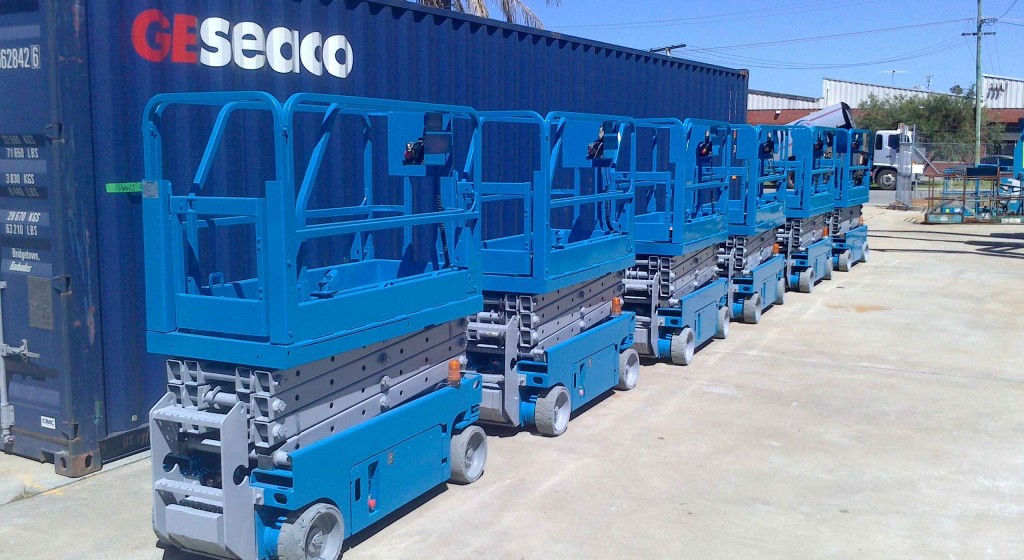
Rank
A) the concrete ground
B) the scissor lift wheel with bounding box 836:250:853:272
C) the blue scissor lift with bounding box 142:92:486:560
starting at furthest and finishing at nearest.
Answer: the scissor lift wheel with bounding box 836:250:853:272, the concrete ground, the blue scissor lift with bounding box 142:92:486:560

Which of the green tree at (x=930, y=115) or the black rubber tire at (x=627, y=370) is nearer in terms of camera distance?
the black rubber tire at (x=627, y=370)

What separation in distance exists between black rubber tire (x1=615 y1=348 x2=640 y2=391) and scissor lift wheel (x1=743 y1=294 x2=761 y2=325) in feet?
10.5

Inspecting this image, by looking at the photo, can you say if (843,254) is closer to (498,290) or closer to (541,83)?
(541,83)

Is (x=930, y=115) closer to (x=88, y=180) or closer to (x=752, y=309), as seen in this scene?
(x=752, y=309)

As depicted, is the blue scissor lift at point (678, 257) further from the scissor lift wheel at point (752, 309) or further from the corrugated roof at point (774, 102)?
the corrugated roof at point (774, 102)

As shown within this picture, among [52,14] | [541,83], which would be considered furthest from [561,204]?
[541,83]

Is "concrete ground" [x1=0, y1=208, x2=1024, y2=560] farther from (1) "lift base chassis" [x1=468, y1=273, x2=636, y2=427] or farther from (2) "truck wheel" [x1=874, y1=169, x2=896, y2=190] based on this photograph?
(2) "truck wheel" [x1=874, y1=169, x2=896, y2=190]

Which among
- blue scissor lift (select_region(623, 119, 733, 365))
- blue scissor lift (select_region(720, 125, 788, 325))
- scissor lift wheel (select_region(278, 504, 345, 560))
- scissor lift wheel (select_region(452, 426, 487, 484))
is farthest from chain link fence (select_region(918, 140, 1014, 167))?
scissor lift wheel (select_region(278, 504, 345, 560))

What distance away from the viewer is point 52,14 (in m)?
5.57

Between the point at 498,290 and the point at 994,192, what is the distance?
2234cm

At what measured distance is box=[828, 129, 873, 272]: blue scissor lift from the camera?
47.2ft

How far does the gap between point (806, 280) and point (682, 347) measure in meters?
5.14

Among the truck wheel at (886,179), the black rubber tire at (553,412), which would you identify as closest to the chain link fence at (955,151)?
the truck wheel at (886,179)

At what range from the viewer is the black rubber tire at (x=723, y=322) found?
10070 mm
